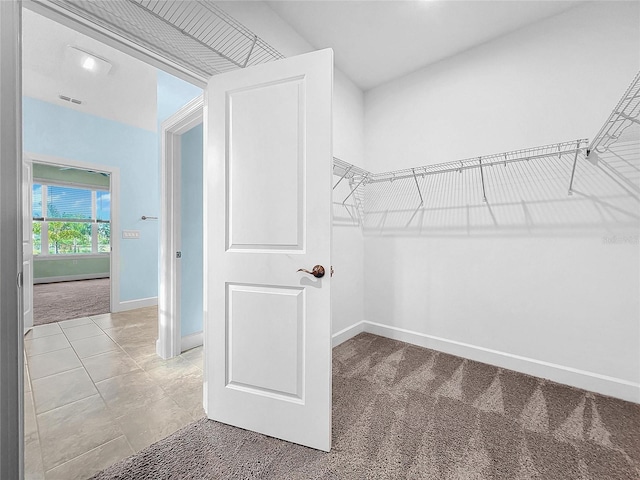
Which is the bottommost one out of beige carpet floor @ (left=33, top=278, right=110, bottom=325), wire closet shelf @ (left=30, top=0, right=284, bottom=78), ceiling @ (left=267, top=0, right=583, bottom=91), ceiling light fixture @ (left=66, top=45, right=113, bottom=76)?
beige carpet floor @ (left=33, top=278, right=110, bottom=325)

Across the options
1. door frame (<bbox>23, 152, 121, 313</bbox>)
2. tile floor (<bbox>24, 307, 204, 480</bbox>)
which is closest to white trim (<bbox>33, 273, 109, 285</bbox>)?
door frame (<bbox>23, 152, 121, 313</bbox>)

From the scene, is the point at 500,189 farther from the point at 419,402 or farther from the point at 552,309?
the point at 419,402

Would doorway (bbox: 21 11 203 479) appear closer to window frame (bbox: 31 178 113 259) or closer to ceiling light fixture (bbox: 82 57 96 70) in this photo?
ceiling light fixture (bbox: 82 57 96 70)

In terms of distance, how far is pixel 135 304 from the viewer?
406 cm

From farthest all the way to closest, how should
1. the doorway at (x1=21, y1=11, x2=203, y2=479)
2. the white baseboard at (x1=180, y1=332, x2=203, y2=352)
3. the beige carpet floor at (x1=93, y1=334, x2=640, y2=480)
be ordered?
the white baseboard at (x1=180, y1=332, x2=203, y2=352) → the doorway at (x1=21, y1=11, x2=203, y2=479) → the beige carpet floor at (x1=93, y1=334, x2=640, y2=480)

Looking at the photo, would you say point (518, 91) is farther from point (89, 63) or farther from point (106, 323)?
point (106, 323)

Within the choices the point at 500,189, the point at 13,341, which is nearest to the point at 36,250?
the point at 13,341

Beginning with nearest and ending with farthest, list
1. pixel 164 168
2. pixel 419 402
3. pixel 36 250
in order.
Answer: pixel 419 402
pixel 164 168
pixel 36 250

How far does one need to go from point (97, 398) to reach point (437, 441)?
2.16 meters

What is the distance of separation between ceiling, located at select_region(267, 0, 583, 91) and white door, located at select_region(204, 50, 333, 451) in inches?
40.0

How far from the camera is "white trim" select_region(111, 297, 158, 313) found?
12.7 ft

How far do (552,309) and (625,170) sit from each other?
3.42ft

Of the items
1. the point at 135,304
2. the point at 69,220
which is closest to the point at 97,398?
the point at 135,304

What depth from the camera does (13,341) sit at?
33.5 inches
